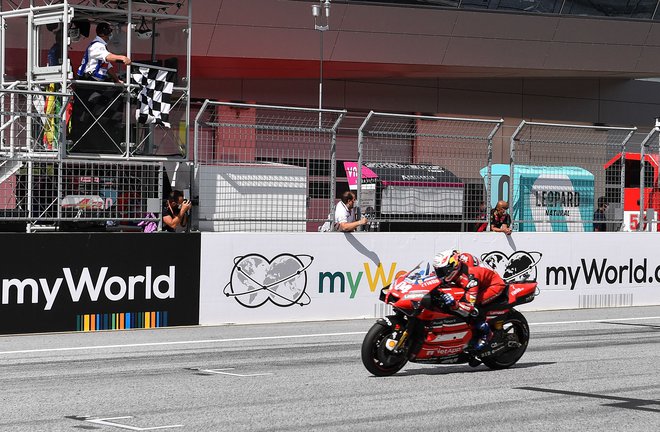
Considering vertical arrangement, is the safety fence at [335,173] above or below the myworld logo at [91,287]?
above

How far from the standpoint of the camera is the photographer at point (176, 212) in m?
16.0

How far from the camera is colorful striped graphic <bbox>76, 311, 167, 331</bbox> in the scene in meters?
14.7

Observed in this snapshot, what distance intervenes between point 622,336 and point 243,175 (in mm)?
5822

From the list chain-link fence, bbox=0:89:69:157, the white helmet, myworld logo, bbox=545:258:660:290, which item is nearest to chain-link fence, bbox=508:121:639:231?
myworld logo, bbox=545:258:660:290

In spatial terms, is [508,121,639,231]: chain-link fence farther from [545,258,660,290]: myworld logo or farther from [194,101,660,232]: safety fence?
[545,258,660,290]: myworld logo

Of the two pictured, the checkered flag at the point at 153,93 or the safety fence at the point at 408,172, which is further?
the checkered flag at the point at 153,93

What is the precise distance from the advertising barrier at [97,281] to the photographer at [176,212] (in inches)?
15.7

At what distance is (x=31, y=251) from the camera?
46.8 feet

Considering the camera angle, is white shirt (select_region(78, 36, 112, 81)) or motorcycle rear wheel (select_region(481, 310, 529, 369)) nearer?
motorcycle rear wheel (select_region(481, 310, 529, 369))

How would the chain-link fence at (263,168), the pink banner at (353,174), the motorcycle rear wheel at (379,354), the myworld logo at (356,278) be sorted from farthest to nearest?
the pink banner at (353,174)
the myworld logo at (356,278)
the chain-link fence at (263,168)
the motorcycle rear wheel at (379,354)

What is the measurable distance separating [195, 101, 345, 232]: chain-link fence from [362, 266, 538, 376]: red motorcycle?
567 centimetres

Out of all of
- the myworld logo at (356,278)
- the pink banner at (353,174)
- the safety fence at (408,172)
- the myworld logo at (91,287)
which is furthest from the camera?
the pink banner at (353,174)

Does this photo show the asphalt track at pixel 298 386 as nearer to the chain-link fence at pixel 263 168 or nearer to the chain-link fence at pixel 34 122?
the chain-link fence at pixel 263 168

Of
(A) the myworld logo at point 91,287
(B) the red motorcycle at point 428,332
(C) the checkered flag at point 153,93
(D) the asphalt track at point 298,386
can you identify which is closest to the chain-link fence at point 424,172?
(C) the checkered flag at point 153,93
